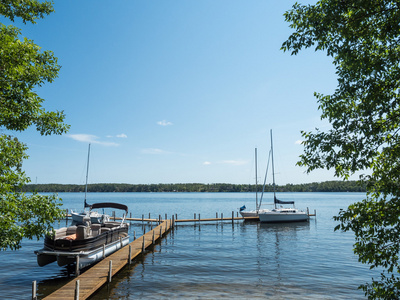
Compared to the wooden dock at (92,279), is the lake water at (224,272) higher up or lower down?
lower down

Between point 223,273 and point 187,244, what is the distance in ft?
36.5

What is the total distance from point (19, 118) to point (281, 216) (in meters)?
42.9

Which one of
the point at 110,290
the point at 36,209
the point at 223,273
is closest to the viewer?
the point at 36,209

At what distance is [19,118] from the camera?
8.69 metres

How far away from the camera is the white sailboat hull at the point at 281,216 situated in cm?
4506

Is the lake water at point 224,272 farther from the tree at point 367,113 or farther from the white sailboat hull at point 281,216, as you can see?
the white sailboat hull at point 281,216

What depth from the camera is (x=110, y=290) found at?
51.2 feet

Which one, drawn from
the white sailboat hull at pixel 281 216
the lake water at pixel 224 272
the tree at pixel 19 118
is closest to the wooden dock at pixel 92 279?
the lake water at pixel 224 272

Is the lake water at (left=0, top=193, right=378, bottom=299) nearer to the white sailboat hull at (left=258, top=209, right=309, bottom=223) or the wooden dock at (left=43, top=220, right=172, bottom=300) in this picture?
the wooden dock at (left=43, top=220, right=172, bottom=300)

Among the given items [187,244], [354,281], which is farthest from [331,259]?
[187,244]

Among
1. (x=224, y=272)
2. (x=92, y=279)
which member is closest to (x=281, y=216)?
(x=224, y=272)

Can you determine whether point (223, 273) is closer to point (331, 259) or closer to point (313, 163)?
point (331, 259)

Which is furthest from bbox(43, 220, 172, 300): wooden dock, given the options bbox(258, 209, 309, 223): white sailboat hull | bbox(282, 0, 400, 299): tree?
bbox(258, 209, 309, 223): white sailboat hull

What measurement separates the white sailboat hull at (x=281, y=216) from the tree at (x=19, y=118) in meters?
39.6
